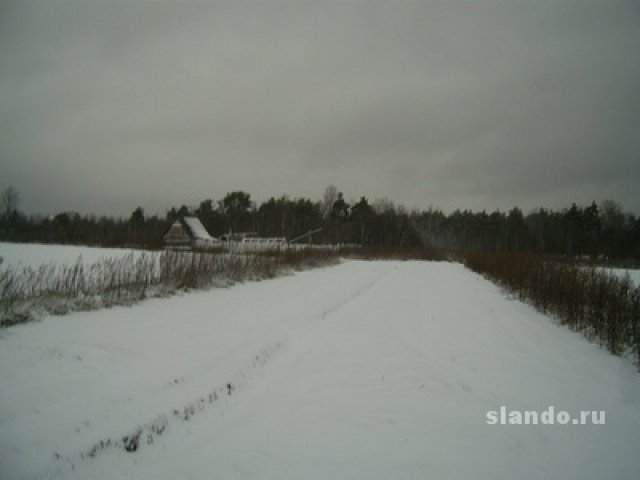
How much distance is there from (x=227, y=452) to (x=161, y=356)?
236cm

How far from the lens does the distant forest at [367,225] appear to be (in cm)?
6819

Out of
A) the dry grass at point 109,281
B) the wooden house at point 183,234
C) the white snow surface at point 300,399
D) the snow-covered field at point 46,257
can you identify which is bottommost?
the white snow surface at point 300,399

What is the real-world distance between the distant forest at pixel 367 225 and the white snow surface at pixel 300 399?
6222 cm

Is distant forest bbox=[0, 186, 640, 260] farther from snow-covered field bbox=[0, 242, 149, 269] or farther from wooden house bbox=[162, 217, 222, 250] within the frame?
snow-covered field bbox=[0, 242, 149, 269]

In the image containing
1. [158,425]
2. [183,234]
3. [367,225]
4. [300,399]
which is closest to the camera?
[158,425]

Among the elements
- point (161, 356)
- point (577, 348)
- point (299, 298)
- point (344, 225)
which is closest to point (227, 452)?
point (161, 356)

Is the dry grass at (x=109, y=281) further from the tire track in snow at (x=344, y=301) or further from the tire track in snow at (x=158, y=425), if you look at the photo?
the tire track in snow at (x=344, y=301)

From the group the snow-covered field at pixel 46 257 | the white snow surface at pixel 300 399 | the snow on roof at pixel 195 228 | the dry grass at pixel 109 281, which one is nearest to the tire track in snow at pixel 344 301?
the white snow surface at pixel 300 399

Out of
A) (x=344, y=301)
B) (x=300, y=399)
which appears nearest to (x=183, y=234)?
(x=344, y=301)

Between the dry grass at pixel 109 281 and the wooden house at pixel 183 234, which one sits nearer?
the dry grass at pixel 109 281

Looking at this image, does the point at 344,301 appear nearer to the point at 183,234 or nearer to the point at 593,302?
the point at 593,302

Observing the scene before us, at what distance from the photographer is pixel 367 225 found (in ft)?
238

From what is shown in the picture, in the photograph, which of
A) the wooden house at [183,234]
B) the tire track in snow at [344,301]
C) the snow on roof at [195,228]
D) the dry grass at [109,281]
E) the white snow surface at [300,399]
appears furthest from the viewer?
the snow on roof at [195,228]

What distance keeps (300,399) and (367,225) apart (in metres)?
69.9
